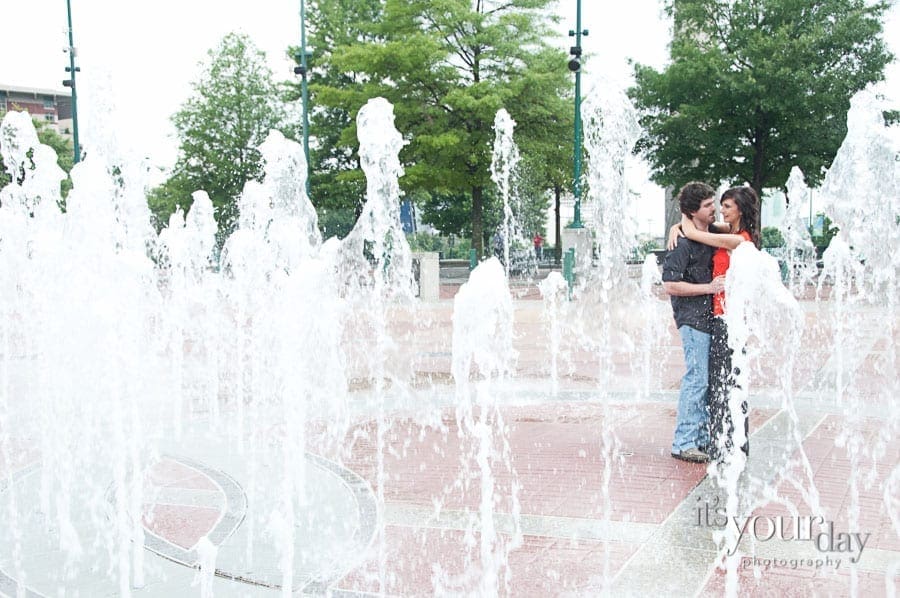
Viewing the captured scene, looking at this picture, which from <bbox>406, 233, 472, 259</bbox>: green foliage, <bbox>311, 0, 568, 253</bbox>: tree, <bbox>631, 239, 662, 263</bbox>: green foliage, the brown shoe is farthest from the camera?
<bbox>406, 233, 472, 259</bbox>: green foliage

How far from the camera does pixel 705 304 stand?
5359 millimetres

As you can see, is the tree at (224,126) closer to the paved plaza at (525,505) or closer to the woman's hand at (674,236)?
the paved plaza at (525,505)

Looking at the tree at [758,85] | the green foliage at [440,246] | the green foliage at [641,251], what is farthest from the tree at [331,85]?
the green foliage at [440,246]

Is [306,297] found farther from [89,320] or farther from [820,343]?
[820,343]

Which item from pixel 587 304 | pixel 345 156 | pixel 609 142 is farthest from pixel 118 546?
pixel 345 156

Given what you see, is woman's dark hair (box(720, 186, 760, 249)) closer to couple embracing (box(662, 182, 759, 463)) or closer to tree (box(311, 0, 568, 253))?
couple embracing (box(662, 182, 759, 463))

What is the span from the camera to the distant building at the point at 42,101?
3572 inches

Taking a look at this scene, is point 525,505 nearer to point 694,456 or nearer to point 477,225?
point 694,456

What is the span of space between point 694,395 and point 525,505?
1.44 meters

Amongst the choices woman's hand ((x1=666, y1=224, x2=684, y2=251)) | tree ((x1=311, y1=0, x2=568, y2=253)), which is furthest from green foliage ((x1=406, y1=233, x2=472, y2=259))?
woman's hand ((x1=666, y1=224, x2=684, y2=251))

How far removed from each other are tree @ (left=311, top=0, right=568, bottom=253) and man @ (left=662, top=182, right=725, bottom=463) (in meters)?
21.6

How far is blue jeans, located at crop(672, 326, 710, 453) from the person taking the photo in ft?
17.7

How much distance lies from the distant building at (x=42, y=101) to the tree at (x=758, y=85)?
7582cm

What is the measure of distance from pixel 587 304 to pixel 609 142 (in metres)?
8.93
